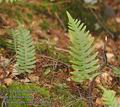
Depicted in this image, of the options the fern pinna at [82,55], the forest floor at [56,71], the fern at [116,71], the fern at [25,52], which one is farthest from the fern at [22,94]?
the fern at [116,71]

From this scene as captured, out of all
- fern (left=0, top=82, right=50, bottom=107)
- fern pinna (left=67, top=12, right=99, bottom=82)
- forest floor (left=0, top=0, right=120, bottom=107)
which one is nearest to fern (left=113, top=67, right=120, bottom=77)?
forest floor (left=0, top=0, right=120, bottom=107)

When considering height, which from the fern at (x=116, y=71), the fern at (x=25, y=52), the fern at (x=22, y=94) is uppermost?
the fern at (x=25, y=52)

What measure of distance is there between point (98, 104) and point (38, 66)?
2.06 feet

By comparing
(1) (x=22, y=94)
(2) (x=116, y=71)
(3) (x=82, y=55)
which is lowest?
(1) (x=22, y=94)

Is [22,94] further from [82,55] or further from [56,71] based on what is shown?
[82,55]

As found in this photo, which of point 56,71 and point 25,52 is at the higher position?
point 25,52

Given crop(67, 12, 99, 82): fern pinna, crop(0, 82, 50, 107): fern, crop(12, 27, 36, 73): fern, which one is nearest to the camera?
crop(67, 12, 99, 82): fern pinna

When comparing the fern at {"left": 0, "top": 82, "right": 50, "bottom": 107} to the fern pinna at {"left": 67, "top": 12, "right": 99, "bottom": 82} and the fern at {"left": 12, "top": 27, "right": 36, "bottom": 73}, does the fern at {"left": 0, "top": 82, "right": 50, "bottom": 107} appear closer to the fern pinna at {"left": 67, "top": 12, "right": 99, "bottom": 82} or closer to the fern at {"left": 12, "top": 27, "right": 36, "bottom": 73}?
the fern at {"left": 12, "top": 27, "right": 36, "bottom": 73}

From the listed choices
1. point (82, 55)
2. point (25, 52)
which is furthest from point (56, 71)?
point (82, 55)

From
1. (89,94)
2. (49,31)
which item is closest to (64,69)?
(89,94)

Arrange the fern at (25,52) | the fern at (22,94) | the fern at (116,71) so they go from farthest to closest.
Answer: the fern at (116,71)
the fern at (25,52)
the fern at (22,94)

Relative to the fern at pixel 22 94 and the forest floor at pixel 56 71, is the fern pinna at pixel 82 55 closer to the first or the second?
the forest floor at pixel 56 71

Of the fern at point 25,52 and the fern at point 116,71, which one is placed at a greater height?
the fern at point 25,52

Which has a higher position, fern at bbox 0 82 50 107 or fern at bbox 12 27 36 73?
fern at bbox 12 27 36 73
